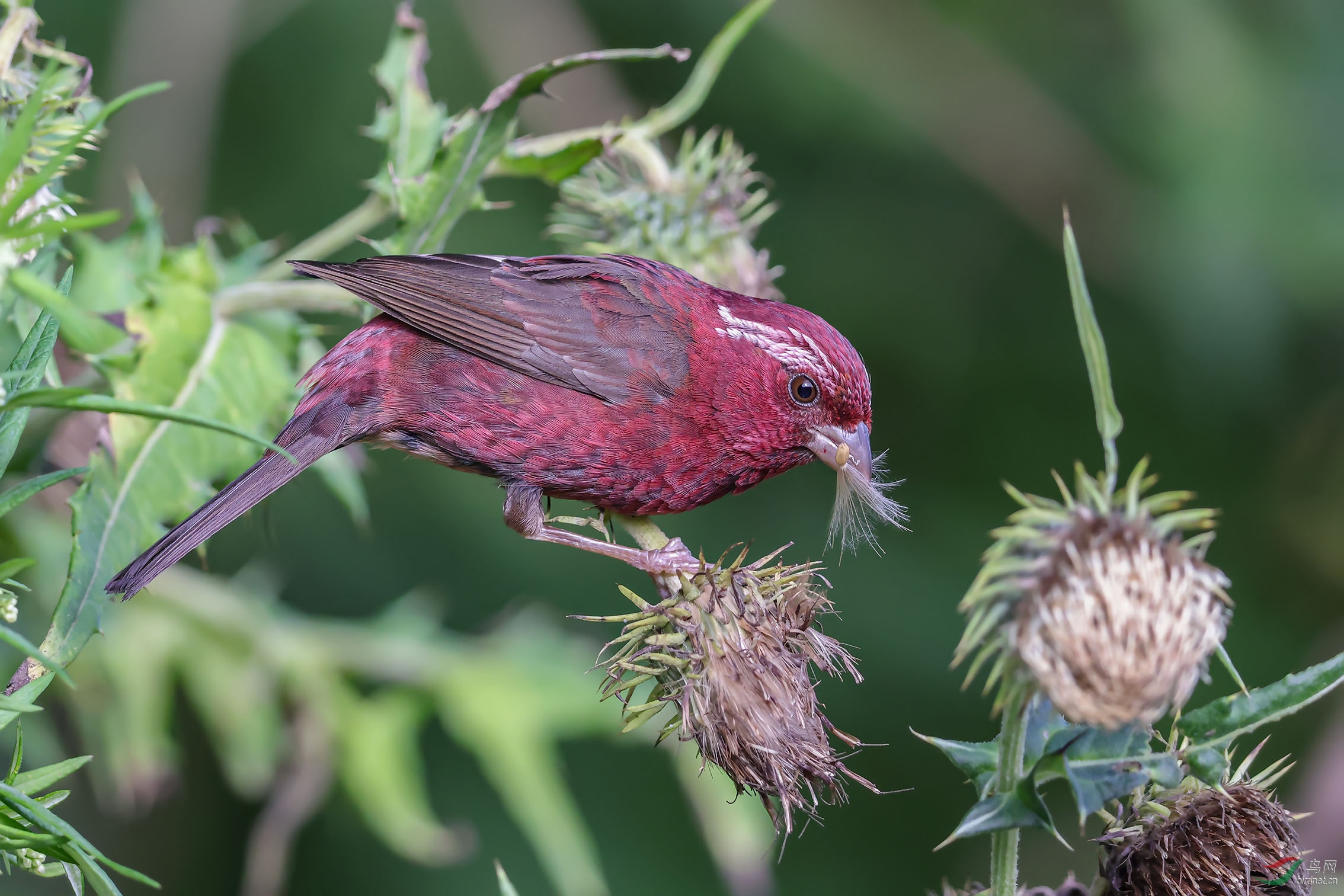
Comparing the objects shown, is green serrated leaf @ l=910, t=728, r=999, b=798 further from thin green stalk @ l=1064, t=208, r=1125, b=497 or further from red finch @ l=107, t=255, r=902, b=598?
red finch @ l=107, t=255, r=902, b=598

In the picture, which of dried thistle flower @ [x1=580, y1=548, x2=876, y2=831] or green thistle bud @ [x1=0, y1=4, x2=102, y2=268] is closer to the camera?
green thistle bud @ [x1=0, y1=4, x2=102, y2=268]

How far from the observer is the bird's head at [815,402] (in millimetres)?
3006

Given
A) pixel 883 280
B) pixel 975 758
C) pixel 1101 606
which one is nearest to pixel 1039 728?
pixel 975 758

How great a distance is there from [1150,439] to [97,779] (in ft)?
17.2

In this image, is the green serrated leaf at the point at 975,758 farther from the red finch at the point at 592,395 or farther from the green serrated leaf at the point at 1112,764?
the red finch at the point at 592,395

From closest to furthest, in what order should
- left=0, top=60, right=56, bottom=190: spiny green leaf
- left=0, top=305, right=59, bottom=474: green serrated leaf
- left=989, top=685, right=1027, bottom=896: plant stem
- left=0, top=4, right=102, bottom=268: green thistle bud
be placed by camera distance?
1. left=0, top=60, right=56, bottom=190: spiny green leaf
2. left=0, top=305, right=59, bottom=474: green serrated leaf
3. left=989, top=685, right=1027, bottom=896: plant stem
4. left=0, top=4, right=102, bottom=268: green thistle bud

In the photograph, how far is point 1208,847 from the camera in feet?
6.32

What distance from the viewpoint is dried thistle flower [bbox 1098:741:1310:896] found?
6.29ft

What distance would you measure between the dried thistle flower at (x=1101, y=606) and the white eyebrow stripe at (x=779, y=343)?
1.31 meters

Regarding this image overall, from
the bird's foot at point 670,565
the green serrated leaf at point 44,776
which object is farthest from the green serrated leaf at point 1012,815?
the green serrated leaf at point 44,776

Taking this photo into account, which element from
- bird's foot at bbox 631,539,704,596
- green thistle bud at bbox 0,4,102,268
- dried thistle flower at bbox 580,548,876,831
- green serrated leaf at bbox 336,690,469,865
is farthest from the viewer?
green serrated leaf at bbox 336,690,469,865

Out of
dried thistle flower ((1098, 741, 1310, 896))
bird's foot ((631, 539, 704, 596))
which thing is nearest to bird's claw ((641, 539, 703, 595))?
bird's foot ((631, 539, 704, 596))

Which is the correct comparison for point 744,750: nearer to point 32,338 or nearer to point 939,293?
point 32,338

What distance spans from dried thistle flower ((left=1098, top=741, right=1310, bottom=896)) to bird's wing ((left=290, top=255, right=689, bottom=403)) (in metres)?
1.64
